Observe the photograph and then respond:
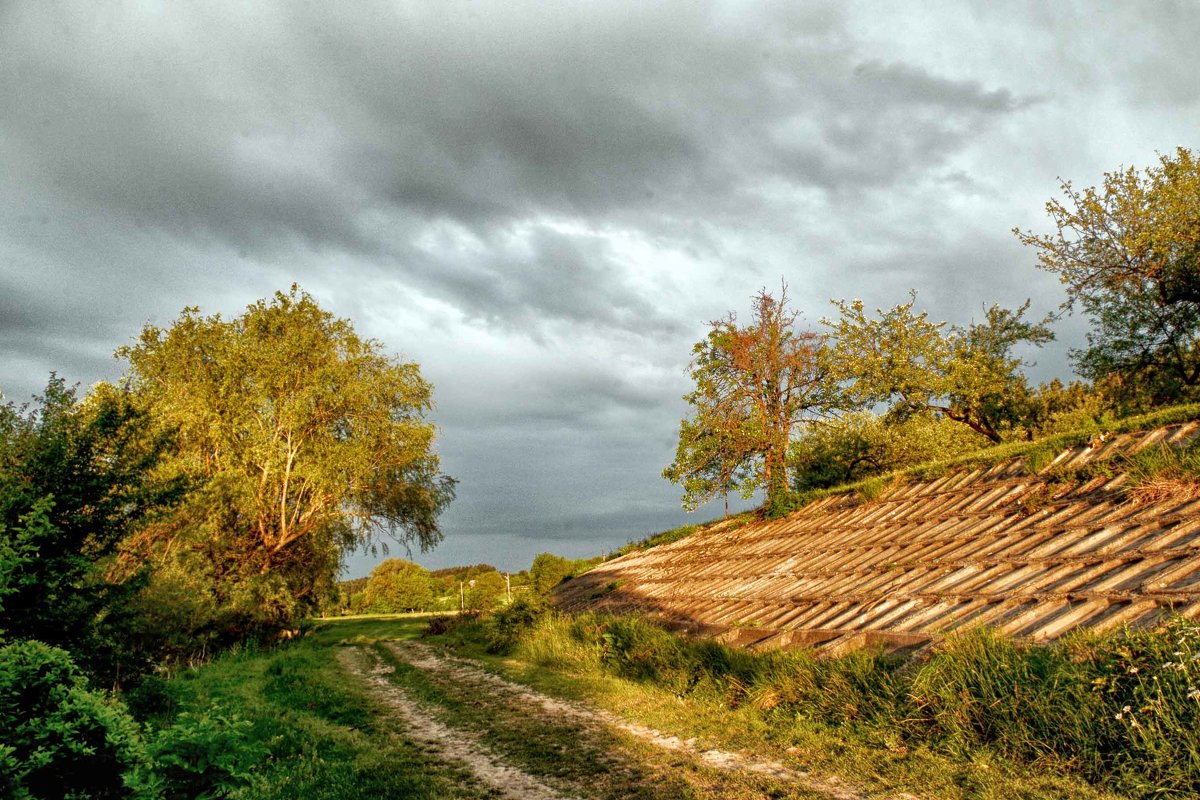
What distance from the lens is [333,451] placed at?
25.5 meters

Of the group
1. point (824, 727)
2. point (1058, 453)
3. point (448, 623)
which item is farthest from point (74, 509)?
point (448, 623)

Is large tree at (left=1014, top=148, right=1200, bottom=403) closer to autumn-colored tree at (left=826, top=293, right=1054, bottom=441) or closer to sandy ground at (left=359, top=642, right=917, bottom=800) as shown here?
autumn-colored tree at (left=826, top=293, right=1054, bottom=441)

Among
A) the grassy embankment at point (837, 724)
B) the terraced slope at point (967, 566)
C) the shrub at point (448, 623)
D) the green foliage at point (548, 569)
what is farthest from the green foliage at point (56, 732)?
the green foliage at point (548, 569)

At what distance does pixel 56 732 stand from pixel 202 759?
1.95 metres

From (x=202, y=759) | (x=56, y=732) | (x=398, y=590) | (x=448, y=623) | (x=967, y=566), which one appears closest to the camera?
(x=202, y=759)

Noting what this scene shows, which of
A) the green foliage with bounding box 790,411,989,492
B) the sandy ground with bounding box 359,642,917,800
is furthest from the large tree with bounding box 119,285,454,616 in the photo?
the green foliage with bounding box 790,411,989,492

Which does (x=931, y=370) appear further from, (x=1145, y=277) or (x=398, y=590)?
(x=398, y=590)

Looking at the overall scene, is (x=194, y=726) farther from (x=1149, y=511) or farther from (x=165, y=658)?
(x=165, y=658)

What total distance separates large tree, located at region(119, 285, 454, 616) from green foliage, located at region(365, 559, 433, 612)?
6823 centimetres

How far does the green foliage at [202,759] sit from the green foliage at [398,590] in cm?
9178

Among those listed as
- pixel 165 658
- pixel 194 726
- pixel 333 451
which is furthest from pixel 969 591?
pixel 333 451

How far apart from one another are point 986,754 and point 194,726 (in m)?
6.18

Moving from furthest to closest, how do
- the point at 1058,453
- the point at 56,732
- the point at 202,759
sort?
1. the point at 1058,453
2. the point at 56,732
3. the point at 202,759

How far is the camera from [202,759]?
461 cm
